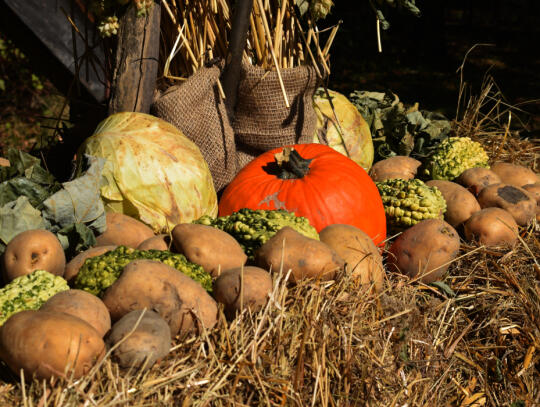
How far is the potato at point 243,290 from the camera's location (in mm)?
2221

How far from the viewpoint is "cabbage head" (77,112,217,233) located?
121 inches

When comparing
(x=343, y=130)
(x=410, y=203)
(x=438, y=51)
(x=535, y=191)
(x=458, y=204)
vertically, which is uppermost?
(x=343, y=130)

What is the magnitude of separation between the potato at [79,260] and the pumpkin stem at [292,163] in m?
1.20

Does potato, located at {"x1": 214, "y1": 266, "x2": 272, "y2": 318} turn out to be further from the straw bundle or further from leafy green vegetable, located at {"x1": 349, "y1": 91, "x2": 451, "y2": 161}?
leafy green vegetable, located at {"x1": 349, "y1": 91, "x2": 451, "y2": 161}

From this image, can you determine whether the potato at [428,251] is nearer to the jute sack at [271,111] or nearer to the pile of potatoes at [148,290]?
the pile of potatoes at [148,290]

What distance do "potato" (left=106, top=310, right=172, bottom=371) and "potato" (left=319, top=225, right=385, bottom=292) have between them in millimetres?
911

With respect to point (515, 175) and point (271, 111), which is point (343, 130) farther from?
point (515, 175)

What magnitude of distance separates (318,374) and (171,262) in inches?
31.3

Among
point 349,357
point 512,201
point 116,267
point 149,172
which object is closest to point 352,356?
point 349,357

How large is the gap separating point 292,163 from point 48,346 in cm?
185

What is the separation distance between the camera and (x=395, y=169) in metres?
4.07

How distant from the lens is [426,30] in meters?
11.1

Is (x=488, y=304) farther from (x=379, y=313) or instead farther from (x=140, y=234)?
(x=140, y=234)

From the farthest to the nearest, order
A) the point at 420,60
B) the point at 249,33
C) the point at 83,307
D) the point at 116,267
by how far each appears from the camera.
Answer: the point at 420,60
the point at 249,33
the point at 116,267
the point at 83,307
